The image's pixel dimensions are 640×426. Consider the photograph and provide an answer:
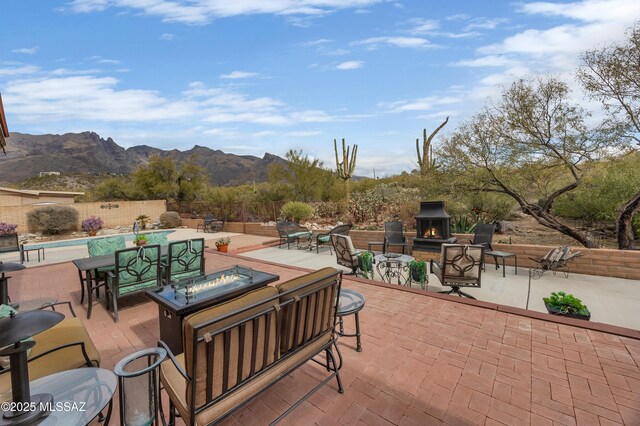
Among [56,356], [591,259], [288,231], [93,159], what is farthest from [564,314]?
[93,159]

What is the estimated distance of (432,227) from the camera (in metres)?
6.58

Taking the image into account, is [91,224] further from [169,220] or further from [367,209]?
[367,209]

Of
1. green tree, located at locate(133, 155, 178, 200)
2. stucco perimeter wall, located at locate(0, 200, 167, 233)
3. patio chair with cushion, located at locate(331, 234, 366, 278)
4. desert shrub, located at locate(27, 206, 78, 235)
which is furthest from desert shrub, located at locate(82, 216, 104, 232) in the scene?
patio chair with cushion, located at locate(331, 234, 366, 278)

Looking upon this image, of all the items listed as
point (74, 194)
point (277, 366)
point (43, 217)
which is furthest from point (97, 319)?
point (74, 194)

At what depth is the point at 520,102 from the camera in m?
7.25

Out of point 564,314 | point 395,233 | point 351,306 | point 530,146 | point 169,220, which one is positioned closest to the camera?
point 351,306

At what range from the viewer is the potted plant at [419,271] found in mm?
4484

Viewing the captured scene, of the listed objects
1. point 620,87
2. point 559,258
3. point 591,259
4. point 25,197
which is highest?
point 620,87

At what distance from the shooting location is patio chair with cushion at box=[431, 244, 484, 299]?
4059 mm

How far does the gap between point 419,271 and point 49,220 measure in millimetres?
18723

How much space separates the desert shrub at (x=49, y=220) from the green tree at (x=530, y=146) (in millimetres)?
18838

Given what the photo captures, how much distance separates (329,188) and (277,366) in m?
13.6

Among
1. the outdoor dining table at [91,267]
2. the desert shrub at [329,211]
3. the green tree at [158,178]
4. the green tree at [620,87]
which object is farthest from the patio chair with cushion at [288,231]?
the green tree at [158,178]

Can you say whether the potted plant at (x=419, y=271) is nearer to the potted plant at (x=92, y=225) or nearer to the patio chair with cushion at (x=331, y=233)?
the patio chair with cushion at (x=331, y=233)
